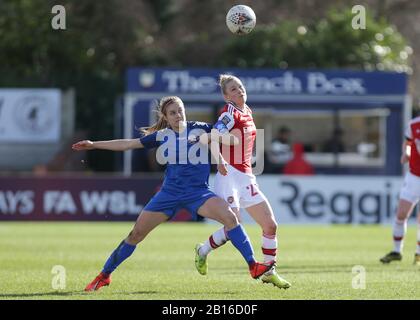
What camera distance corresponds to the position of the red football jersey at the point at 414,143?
14266mm

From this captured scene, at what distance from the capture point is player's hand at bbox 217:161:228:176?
35.1 ft

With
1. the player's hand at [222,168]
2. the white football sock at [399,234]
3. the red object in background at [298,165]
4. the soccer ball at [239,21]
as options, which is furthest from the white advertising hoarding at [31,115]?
the player's hand at [222,168]

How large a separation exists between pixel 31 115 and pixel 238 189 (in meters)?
21.4

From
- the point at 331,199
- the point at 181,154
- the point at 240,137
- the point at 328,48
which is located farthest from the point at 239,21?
the point at 328,48

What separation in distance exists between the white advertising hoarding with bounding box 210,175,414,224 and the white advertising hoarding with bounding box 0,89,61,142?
10.3m

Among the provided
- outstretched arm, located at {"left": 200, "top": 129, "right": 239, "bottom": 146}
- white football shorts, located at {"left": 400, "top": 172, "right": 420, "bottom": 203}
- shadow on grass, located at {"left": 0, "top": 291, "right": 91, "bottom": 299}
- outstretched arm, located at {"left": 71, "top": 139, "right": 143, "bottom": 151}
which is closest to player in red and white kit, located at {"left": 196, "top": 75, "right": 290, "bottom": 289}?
outstretched arm, located at {"left": 200, "top": 129, "right": 239, "bottom": 146}

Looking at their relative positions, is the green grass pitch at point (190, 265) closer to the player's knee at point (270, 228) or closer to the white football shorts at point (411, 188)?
the player's knee at point (270, 228)

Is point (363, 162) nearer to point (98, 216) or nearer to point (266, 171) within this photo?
point (266, 171)

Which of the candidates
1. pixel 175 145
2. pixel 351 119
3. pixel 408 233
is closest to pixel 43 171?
pixel 351 119

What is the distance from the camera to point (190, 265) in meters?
14.0

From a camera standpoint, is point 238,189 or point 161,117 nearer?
point 161,117

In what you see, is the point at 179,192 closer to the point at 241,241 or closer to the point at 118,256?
the point at 241,241

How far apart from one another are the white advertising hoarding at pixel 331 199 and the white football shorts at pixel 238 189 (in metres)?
12.2
